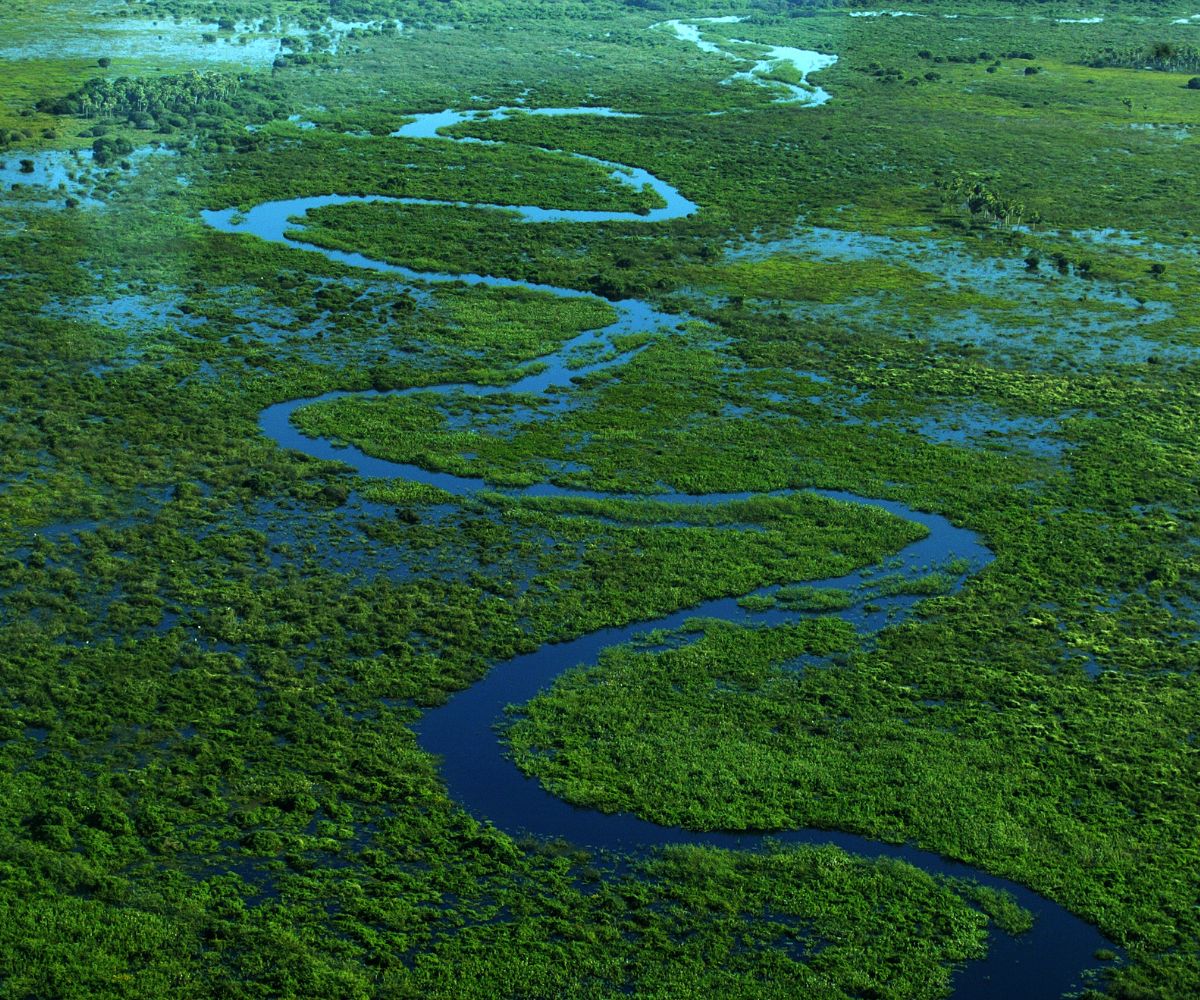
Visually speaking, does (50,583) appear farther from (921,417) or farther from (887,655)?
(921,417)

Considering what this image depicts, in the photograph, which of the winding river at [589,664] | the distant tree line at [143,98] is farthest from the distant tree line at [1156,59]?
the winding river at [589,664]

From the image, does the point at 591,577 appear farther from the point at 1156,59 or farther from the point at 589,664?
the point at 1156,59

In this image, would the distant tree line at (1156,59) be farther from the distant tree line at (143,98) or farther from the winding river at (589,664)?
the winding river at (589,664)

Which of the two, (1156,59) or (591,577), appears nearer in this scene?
(591,577)

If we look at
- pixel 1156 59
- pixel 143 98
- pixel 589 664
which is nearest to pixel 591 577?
pixel 589 664

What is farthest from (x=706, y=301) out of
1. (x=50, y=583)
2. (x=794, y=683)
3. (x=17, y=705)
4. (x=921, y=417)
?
(x=17, y=705)

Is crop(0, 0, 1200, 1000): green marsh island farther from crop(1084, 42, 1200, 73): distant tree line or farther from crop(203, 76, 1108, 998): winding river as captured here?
crop(1084, 42, 1200, 73): distant tree line

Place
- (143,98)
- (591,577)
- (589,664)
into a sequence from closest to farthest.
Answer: (589,664), (591,577), (143,98)
